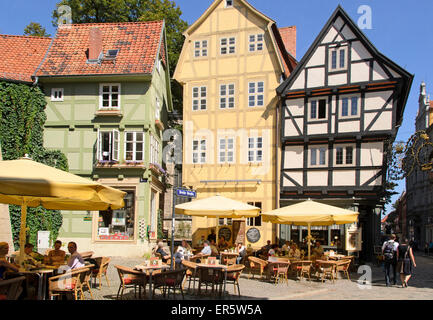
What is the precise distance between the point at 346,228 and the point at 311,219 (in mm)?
7638

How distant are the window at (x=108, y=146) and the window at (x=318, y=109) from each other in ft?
31.7

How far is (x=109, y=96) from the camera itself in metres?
23.2

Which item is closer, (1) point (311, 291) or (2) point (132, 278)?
(2) point (132, 278)

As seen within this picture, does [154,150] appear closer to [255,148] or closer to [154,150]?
[154,150]

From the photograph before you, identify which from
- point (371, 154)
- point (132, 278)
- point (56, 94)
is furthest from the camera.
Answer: point (56, 94)

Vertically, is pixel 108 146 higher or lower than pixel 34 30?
lower

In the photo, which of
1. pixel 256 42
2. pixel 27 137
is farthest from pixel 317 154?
pixel 27 137

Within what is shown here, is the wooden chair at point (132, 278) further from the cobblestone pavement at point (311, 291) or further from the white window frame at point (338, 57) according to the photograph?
the white window frame at point (338, 57)

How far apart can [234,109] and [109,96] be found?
6.45 metres

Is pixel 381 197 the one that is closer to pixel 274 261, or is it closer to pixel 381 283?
pixel 381 283

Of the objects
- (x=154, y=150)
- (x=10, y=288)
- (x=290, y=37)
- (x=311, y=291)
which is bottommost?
(x=311, y=291)

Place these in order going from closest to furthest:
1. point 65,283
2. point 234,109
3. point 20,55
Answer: point 65,283, point 234,109, point 20,55
